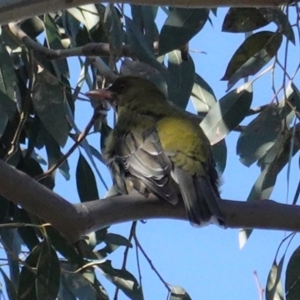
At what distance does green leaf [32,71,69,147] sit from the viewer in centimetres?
314

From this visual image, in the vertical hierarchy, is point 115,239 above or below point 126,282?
above

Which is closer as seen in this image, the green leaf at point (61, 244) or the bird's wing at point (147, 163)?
the green leaf at point (61, 244)

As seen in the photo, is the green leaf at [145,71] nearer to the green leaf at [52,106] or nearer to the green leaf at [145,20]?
the green leaf at [145,20]

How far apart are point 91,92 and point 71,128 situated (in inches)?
5.8

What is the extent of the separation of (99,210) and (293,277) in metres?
0.63

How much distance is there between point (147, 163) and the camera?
3076 mm

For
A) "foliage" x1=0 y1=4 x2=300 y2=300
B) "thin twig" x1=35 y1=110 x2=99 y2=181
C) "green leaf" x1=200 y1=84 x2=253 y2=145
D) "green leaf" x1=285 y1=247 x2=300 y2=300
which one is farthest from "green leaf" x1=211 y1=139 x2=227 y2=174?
"green leaf" x1=285 y1=247 x2=300 y2=300

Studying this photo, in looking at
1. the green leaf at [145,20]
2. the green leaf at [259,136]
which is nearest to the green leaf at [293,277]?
the green leaf at [259,136]

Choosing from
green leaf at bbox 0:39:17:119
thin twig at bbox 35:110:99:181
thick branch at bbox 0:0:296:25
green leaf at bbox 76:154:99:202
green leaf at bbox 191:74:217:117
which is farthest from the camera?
green leaf at bbox 191:74:217:117

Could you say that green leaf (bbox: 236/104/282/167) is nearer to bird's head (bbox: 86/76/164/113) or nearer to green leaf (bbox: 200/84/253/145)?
green leaf (bbox: 200/84/253/145)

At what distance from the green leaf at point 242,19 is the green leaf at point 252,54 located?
6cm

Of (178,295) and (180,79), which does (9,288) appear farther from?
(180,79)

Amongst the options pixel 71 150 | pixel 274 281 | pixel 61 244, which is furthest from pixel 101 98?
pixel 274 281

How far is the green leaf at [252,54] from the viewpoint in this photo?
284cm
